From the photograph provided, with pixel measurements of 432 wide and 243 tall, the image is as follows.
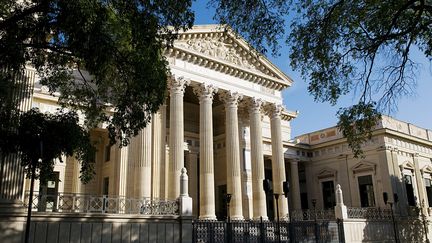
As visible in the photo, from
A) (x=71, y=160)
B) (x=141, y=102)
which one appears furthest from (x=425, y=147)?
(x=141, y=102)

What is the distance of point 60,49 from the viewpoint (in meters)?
10.7

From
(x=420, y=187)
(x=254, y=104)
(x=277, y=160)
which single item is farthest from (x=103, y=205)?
(x=420, y=187)

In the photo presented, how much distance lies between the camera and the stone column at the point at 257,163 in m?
25.0

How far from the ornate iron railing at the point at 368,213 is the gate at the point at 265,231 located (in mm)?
3436

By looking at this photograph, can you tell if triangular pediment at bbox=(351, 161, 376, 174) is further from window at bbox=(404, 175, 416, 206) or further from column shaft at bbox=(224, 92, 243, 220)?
column shaft at bbox=(224, 92, 243, 220)

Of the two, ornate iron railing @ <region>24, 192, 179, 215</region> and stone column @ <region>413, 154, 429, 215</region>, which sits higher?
stone column @ <region>413, 154, 429, 215</region>

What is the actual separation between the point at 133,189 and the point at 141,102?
10449 millimetres

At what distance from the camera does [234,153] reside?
24750 mm

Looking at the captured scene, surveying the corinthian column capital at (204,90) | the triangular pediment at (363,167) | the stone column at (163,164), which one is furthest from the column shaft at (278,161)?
the stone column at (163,164)

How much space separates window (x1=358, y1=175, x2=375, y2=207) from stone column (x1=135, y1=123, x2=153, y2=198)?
17.6 meters

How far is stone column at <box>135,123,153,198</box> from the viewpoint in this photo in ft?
65.9

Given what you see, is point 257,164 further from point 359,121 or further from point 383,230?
point 359,121

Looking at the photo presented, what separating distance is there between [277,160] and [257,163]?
2.00 meters

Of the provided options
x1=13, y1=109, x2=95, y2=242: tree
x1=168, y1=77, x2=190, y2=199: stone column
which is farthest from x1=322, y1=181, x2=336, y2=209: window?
x1=13, y1=109, x2=95, y2=242: tree
